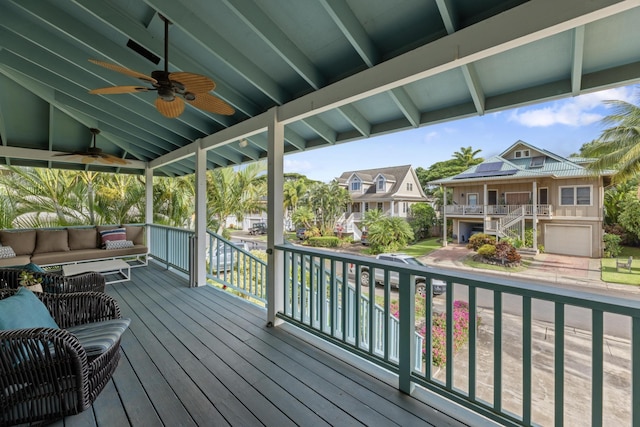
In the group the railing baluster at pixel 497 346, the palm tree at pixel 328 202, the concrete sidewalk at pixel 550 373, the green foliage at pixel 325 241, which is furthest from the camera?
the palm tree at pixel 328 202

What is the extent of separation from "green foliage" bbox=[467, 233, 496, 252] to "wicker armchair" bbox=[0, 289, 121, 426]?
428cm

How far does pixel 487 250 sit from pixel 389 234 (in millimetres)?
1812

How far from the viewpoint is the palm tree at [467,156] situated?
4414 mm

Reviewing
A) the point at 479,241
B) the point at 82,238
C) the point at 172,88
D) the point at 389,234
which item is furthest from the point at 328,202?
the point at 172,88

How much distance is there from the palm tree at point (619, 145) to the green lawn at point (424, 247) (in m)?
2.20

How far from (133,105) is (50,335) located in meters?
3.55

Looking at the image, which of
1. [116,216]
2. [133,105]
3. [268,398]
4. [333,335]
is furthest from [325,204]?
[268,398]

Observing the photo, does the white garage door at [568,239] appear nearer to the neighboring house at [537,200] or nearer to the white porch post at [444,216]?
the neighboring house at [537,200]

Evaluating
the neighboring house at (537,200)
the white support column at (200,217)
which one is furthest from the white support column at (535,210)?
the white support column at (200,217)

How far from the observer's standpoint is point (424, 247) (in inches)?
177

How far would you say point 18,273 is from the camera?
274cm

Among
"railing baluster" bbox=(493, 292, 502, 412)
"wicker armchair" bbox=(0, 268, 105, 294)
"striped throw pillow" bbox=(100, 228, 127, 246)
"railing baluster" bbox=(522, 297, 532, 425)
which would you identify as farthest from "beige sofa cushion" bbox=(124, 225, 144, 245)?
"railing baluster" bbox=(522, 297, 532, 425)

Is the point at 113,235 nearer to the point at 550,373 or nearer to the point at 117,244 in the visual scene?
the point at 117,244

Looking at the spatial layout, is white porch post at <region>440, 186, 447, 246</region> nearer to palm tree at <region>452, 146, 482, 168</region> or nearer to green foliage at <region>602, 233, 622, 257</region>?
palm tree at <region>452, 146, 482, 168</region>
